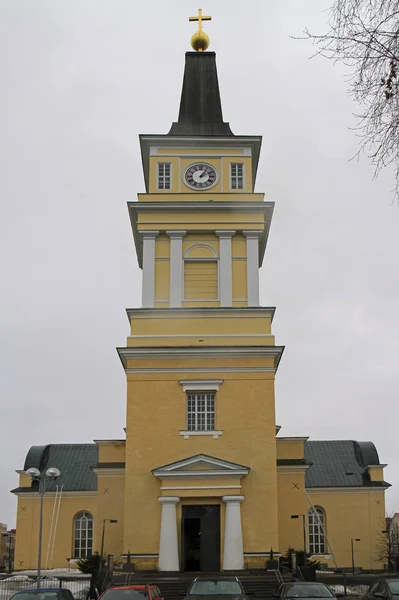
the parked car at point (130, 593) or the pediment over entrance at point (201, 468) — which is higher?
the pediment over entrance at point (201, 468)

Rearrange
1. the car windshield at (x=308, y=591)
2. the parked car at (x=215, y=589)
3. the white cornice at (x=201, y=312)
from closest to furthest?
the parked car at (x=215, y=589) → the car windshield at (x=308, y=591) → the white cornice at (x=201, y=312)

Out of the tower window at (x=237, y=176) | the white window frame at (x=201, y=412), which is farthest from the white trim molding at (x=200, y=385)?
the tower window at (x=237, y=176)

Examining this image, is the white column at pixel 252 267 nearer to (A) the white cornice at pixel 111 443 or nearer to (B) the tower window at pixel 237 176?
(B) the tower window at pixel 237 176

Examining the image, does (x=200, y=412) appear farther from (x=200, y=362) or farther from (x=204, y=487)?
(x=204, y=487)

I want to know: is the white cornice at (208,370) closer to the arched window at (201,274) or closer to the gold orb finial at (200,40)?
the arched window at (201,274)

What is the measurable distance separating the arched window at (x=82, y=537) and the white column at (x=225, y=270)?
2433cm

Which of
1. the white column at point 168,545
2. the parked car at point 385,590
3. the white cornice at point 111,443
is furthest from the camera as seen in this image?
the white cornice at point 111,443

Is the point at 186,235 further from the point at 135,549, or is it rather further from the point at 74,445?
the point at 74,445

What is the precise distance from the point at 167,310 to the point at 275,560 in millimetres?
11055

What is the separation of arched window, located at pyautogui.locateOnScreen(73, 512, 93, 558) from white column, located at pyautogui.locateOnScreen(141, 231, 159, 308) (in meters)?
23.3

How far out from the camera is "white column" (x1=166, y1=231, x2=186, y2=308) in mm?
34438

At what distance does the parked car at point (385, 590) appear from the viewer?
2003 centimetres

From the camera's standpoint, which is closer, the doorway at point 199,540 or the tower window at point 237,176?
the doorway at point 199,540

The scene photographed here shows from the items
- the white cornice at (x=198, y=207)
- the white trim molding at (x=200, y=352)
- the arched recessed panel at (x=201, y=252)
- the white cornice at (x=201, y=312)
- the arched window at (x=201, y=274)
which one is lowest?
the white trim molding at (x=200, y=352)
